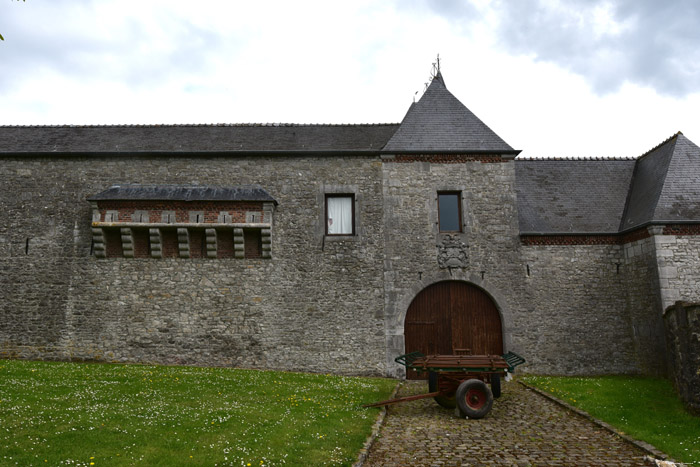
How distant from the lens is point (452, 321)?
13.4 metres

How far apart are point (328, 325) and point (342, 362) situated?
40.9 inches

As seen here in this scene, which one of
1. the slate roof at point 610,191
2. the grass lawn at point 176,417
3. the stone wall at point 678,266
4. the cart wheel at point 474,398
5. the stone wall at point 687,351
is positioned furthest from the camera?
the slate roof at point 610,191

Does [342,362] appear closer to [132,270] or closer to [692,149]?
[132,270]

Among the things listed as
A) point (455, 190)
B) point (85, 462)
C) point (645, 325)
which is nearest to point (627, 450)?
point (85, 462)

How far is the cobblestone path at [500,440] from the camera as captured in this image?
19.9 feet

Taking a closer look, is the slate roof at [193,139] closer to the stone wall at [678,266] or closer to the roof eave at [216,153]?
the roof eave at [216,153]

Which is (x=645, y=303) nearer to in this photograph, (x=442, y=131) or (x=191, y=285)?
(x=442, y=131)

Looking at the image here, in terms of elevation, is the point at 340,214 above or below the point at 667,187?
below

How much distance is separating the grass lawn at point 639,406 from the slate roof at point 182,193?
28.5 ft

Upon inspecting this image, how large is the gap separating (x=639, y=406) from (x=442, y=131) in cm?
877

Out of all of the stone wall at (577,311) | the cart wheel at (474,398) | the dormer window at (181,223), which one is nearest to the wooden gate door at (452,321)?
the stone wall at (577,311)

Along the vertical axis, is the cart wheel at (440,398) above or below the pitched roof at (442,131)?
below

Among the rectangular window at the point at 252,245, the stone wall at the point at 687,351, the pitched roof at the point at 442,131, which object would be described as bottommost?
the stone wall at the point at 687,351

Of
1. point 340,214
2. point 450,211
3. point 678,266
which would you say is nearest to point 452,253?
point 450,211
